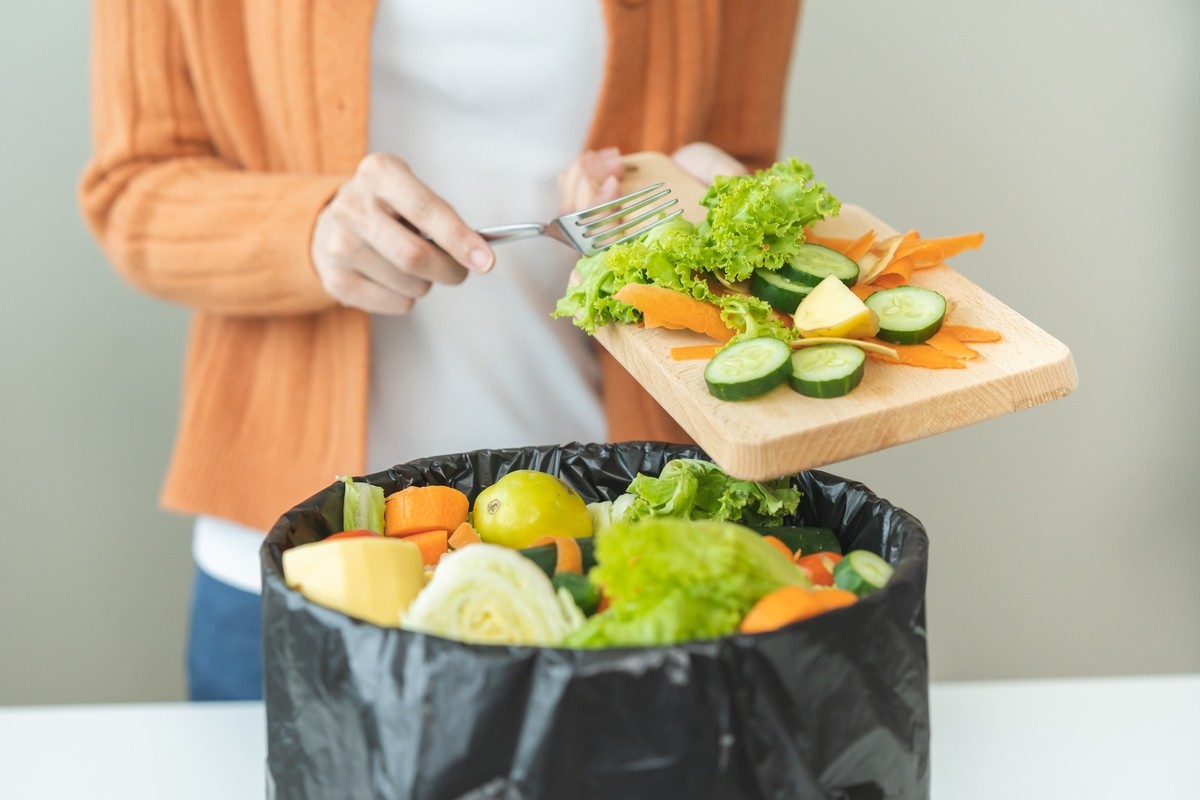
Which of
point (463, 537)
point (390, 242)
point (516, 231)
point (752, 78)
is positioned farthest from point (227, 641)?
point (752, 78)

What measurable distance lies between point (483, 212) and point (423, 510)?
800 mm

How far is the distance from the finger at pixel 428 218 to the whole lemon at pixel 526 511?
1.18 ft

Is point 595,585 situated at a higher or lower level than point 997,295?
higher

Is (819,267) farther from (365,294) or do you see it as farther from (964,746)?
(365,294)

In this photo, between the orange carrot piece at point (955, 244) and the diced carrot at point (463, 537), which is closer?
the diced carrot at point (463, 537)

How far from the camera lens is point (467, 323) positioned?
1.61 metres

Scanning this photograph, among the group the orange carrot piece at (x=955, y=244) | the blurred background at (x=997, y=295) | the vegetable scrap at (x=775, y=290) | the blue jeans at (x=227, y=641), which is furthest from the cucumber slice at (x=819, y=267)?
the blurred background at (x=997, y=295)

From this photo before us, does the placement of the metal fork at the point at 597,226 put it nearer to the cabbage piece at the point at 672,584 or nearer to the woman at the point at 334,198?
the woman at the point at 334,198

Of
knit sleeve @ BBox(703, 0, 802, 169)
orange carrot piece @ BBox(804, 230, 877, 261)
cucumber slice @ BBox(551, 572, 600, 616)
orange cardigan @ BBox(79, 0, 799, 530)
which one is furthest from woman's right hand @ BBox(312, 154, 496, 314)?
knit sleeve @ BBox(703, 0, 802, 169)

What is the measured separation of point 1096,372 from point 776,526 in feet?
5.87

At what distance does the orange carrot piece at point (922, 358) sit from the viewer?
889 mm

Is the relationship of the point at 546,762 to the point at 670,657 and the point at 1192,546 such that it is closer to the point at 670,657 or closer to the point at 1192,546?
the point at 670,657

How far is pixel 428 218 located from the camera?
4.01ft

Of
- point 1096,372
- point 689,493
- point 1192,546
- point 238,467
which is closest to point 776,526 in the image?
point 689,493
